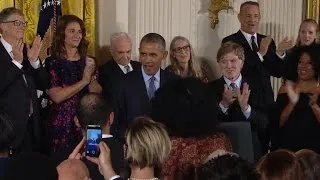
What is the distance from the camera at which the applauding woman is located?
16.7 feet

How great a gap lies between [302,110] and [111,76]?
153 cm

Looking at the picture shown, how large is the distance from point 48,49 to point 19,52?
44.6 inches

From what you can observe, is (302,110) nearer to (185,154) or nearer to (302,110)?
(302,110)

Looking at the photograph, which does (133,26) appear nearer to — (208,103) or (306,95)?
(306,95)

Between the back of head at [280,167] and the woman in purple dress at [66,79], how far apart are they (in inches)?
97.6

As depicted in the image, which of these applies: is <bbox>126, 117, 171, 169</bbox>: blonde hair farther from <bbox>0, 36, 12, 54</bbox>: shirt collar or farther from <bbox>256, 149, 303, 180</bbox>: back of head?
<bbox>0, 36, 12, 54</bbox>: shirt collar

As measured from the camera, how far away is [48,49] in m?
6.24

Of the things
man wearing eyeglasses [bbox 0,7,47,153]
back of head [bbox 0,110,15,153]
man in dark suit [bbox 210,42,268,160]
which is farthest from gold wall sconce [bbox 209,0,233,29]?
back of head [bbox 0,110,15,153]

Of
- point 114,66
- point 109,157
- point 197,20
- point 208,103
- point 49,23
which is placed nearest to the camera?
point 109,157

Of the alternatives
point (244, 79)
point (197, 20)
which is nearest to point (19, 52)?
point (244, 79)

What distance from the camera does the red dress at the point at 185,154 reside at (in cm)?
360

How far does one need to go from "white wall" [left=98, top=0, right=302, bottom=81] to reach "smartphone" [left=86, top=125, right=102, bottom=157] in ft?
10.3

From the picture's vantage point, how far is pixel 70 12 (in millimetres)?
6449

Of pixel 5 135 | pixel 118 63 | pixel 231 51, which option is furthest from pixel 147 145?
pixel 118 63
